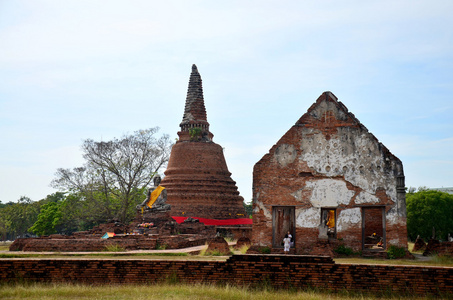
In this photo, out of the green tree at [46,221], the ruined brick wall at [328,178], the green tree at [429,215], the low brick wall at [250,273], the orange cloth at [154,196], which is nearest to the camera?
the low brick wall at [250,273]

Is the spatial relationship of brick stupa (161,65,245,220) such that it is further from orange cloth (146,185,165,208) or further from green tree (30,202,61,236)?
green tree (30,202,61,236)

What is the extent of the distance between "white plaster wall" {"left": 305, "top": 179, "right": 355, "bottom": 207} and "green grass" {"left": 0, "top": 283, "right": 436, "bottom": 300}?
684cm

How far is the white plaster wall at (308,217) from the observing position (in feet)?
49.3

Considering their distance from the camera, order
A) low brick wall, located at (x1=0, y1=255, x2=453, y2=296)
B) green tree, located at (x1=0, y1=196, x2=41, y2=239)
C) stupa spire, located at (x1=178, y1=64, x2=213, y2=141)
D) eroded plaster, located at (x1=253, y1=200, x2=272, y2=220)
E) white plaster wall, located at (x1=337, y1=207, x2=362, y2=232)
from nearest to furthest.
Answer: low brick wall, located at (x1=0, y1=255, x2=453, y2=296) → white plaster wall, located at (x1=337, y1=207, x2=362, y2=232) → eroded plaster, located at (x1=253, y1=200, x2=272, y2=220) → stupa spire, located at (x1=178, y1=64, x2=213, y2=141) → green tree, located at (x1=0, y1=196, x2=41, y2=239)

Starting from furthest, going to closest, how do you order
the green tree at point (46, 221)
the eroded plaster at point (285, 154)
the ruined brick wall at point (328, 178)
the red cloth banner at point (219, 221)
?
the green tree at point (46, 221) → the red cloth banner at point (219, 221) → the eroded plaster at point (285, 154) → the ruined brick wall at point (328, 178)

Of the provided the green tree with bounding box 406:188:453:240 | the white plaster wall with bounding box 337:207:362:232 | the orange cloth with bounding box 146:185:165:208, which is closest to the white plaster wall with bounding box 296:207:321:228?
the white plaster wall with bounding box 337:207:362:232

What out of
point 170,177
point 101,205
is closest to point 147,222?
point 170,177

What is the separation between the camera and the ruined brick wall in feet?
48.2

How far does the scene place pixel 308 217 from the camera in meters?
15.1

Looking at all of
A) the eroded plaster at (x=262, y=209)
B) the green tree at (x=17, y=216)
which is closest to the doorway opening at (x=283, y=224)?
the eroded plaster at (x=262, y=209)

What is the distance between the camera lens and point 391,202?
1454 centimetres

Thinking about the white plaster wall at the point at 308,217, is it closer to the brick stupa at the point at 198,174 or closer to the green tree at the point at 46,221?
the brick stupa at the point at 198,174

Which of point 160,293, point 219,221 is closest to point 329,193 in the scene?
point 160,293

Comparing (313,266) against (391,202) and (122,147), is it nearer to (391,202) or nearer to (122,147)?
(391,202)
